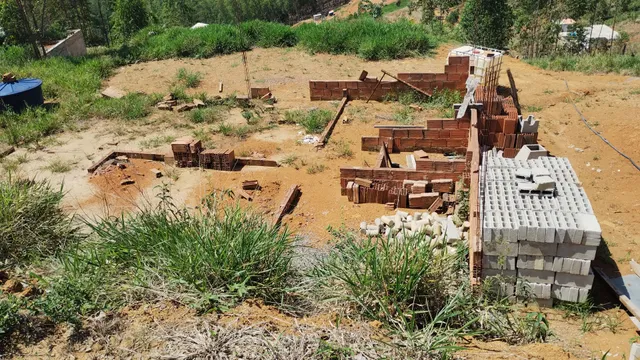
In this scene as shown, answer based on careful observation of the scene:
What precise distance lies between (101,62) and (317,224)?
11382 mm

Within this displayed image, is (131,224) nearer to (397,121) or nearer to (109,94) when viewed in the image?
(397,121)

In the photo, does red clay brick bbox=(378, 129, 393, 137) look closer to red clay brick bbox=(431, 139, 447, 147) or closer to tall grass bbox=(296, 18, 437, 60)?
red clay brick bbox=(431, 139, 447, 147)

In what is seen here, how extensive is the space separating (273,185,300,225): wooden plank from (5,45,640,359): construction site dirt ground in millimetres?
108

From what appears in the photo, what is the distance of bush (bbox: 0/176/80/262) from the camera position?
4953 mm

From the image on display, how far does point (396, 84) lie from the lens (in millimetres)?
10789

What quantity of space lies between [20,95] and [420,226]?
9.68 metres

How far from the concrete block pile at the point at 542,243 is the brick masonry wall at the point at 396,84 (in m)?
6.37

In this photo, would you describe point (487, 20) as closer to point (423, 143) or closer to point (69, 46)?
point (423, 143)

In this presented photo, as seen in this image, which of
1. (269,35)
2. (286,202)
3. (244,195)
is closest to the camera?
(286,202)

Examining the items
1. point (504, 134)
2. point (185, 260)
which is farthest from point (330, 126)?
point (185, 260)

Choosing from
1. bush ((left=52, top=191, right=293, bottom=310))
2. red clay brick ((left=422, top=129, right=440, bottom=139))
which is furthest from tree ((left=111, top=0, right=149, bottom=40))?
bush ((left=52, top=191, right=293, bottom=310))

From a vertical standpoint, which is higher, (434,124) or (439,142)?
(434,124)

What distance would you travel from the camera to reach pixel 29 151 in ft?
29.2

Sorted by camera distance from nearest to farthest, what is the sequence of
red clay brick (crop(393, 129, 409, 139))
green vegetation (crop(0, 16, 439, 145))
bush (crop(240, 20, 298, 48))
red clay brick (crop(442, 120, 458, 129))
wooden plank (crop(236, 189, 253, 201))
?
wooden plank (crop(236, 189, 253, 201)) < red clay brick (crop(442, 120, 458, 129)) < red clay brick (crop(393, 129, 409, 139)) < green vegetation (crop(0, 16, 439, 145)) < bush (crop(240, 20, 298, 48))
